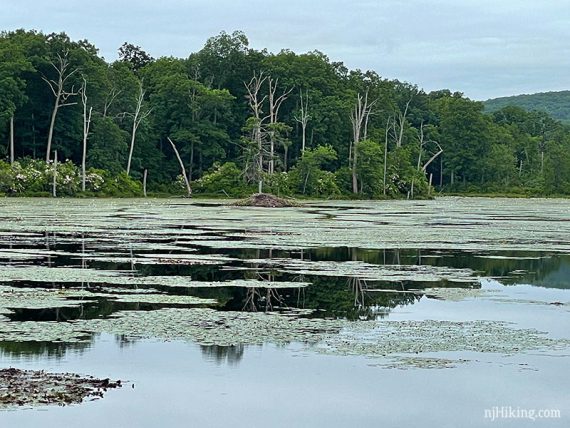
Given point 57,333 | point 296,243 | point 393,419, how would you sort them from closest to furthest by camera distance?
point 393,419, point 57,333, point 296,243

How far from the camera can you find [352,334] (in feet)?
44.5

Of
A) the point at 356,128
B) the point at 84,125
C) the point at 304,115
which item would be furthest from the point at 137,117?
the point at 356,128

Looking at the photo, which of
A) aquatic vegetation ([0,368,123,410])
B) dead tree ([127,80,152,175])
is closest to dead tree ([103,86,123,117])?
dead tree ([127,80,152,175])

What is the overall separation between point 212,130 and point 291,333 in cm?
7905

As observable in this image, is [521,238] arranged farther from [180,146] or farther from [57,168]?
[180,146]

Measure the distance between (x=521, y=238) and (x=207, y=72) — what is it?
70817 mm

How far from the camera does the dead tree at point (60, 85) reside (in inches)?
3061

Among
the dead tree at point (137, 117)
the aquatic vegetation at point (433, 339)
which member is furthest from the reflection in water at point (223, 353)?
the dead tree at point (137, 117)

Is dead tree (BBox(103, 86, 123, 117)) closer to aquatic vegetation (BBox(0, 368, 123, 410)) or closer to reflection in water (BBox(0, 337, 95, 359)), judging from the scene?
reflection in water (BBox(0, 337, 95, 359))

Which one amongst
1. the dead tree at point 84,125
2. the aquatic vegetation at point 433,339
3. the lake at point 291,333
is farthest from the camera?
the dead tree at point 84,125

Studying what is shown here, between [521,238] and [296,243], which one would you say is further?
[521,238]

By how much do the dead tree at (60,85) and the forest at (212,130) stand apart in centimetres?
26

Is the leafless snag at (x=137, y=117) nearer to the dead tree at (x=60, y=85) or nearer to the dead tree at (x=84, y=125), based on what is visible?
the dead tree at (x=84, y=125)

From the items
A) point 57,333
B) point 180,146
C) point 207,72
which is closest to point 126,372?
point 57,333
